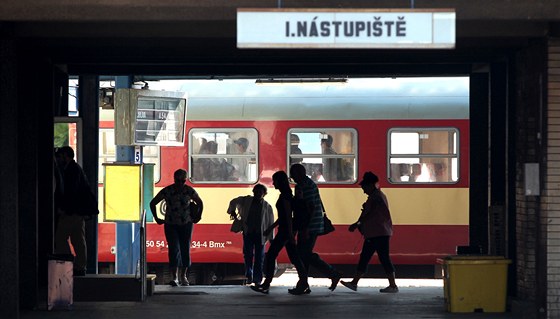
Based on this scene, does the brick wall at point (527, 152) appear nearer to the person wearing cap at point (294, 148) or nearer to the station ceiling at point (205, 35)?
the station ceiling at point (205, 35)

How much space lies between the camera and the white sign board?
9.06 m

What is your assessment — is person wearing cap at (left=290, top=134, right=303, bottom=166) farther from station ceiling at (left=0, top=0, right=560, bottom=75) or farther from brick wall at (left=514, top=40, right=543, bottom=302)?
brick wall at (left=514, top=40, right=543, bottom=302)

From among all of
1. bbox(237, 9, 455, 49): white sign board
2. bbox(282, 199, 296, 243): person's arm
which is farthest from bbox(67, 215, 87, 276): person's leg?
bbox(237, 9, 455, 49): white sign board

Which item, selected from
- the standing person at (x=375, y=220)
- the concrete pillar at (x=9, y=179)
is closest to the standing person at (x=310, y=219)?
the standing person at (x=375, y=220)

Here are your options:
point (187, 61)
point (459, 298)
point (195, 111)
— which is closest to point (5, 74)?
point (187, 61)

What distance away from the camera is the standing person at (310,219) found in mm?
14797

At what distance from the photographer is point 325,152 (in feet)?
62.1

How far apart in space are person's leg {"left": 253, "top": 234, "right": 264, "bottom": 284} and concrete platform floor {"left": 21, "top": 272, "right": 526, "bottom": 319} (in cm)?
46

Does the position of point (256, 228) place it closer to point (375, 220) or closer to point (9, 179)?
point (375, 220)

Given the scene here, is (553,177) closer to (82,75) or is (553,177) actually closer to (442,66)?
(442,66)

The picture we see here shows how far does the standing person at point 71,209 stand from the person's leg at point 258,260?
115 inches

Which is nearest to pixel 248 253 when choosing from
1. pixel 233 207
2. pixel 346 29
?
pixel 233 207

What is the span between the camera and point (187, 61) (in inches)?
556

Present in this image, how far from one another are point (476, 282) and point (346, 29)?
15.4 feet
